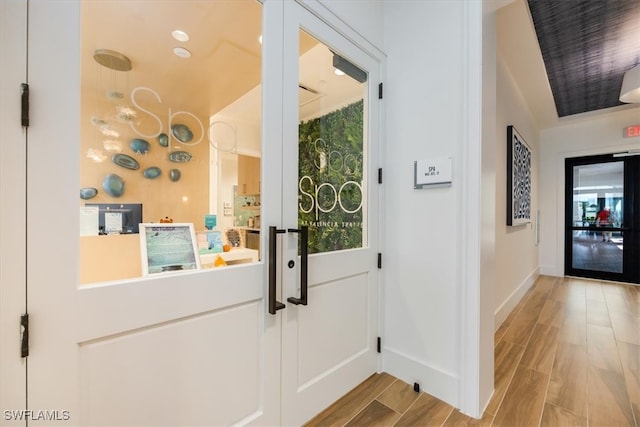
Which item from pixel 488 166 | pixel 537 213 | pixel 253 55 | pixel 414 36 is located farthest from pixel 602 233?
pixel 253 55

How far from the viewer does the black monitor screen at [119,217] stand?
1014 mm

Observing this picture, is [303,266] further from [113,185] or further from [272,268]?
[113,185]

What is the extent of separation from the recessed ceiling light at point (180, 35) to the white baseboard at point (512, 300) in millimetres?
2978

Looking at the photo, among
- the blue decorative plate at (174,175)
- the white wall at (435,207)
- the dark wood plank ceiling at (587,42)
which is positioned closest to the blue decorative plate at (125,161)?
the blue decorative plate at (174,175)

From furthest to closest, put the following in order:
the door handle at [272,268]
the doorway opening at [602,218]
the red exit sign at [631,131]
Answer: the doorway opening at [602,218] < the red exit sign at [631,131] < the door handle at [272,268]

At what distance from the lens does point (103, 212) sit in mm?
1014

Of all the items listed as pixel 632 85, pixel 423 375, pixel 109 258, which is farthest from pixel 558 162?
pixel 109 258

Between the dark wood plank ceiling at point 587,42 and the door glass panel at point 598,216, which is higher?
the dark wood plank ceiling at point 587,42

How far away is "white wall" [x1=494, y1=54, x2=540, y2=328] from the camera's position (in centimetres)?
286

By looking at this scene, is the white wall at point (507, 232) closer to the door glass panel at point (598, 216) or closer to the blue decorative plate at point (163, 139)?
the door glass panel at point (598, 216)

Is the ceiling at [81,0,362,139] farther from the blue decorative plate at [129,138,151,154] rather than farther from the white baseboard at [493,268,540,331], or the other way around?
the white baseboard at [493,268,540,331]

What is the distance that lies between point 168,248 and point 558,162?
21.6 ft

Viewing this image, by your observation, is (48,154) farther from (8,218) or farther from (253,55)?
(253,55)

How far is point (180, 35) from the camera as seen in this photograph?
48.1 inches
